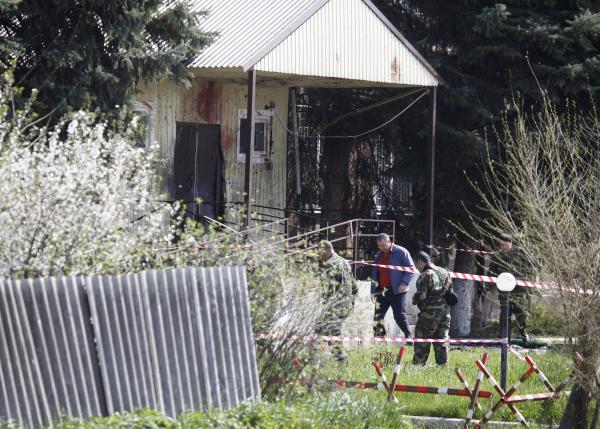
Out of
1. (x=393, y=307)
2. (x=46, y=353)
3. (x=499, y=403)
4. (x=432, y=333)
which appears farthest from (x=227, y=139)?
(x=46, y=353)

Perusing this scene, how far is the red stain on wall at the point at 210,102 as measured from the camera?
64.9 ft

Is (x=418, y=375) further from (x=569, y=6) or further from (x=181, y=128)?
(x=569, y=6)

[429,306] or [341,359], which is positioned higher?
[341,359]

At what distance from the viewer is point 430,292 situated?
14.6 m

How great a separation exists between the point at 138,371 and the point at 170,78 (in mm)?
7959

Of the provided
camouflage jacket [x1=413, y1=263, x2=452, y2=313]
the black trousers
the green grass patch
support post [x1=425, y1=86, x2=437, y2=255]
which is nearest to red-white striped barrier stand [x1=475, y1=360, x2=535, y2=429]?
the green grass patch

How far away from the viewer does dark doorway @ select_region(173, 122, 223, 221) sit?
64.1ft

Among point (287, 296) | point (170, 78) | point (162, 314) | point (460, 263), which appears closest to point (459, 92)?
point (460, 263)

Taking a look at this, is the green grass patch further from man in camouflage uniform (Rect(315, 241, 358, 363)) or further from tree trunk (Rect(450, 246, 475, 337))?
tree trunk (Rect(450, 246, 475, 337))

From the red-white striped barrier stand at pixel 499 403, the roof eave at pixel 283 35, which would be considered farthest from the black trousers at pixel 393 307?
the red-white striped barrier stand at pixel 499 403

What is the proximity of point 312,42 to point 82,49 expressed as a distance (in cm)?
550

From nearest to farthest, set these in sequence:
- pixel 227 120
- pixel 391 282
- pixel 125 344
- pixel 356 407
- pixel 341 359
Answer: pixel 125 344
pixel 356 407
pixel 341 359
pixel 391 282
pixel 227 120

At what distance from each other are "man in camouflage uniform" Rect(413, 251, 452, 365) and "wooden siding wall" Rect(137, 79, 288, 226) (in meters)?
4.61

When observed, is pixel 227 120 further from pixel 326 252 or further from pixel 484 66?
pixel 326 252
